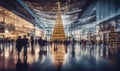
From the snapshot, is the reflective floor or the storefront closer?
the reflective floor

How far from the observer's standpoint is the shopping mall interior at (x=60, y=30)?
9930 millimetres

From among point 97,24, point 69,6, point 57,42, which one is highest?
point 69,6

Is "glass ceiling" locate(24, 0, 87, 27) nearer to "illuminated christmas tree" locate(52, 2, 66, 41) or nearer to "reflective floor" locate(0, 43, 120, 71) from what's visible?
"illuminated christmas tree" locate(52, 2, 66, 41)

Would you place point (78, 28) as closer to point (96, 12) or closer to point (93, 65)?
point (96, 12)

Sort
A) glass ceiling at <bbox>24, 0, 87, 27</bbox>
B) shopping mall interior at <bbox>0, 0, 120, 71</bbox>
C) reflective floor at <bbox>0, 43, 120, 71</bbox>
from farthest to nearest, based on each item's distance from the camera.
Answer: glass ceiling at <bbox>24, 0, 87, 27</bbox> → shopping mall interior at <bbox>0, 0, 120, 71</bbox> → reflective floor at <bbox>0, 43, 120, 71</bbox>

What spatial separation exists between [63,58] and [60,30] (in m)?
1.09

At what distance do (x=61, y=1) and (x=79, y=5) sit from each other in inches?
26.9

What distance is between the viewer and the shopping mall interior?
993cm

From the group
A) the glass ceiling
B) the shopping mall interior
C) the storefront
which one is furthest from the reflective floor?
the glass ceiling

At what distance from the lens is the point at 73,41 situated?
10.2 m

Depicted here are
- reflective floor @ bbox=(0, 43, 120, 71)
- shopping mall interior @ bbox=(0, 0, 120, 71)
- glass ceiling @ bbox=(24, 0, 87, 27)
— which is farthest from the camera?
glass ceiling @ bbox=(24, 0, 87, 27)

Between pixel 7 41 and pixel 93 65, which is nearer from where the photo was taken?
pixel 93 65

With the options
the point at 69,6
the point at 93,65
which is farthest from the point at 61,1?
the point at 93,65

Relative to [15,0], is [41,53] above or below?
below
